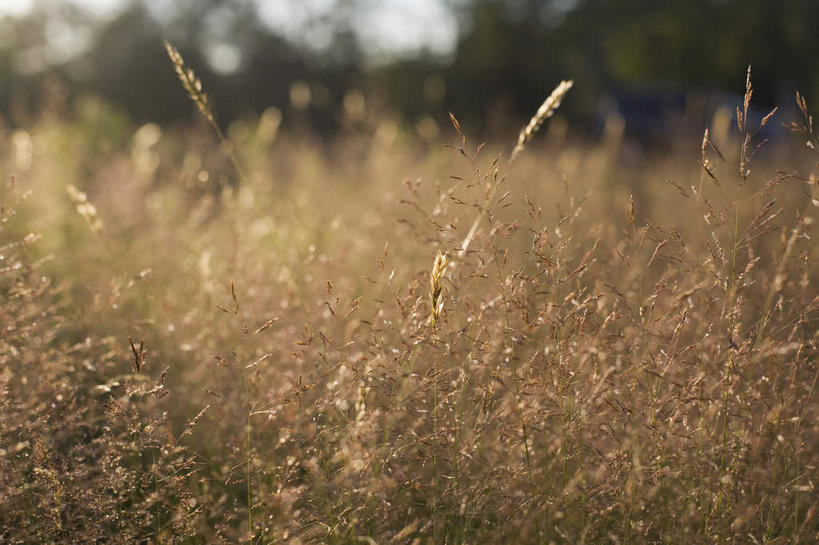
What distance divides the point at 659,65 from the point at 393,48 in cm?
771

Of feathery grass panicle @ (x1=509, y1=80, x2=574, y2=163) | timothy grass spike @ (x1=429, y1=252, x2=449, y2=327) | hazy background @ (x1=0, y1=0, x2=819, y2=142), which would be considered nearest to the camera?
timothy grass spike @ (x1=429, y1=252, x2=449, y2=327)

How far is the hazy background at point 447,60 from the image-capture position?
13.7 metres

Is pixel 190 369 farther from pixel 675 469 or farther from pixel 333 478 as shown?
pixel 675 469

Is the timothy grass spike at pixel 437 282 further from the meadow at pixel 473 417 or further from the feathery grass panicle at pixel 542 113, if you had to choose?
the feathery grass panicle at pixel 542 113

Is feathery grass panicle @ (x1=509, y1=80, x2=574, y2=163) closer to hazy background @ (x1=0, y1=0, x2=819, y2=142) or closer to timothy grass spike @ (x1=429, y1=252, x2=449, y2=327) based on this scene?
timothy grass spike @ (x1=429, y1=252, x2=449, y2=327)

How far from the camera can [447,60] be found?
1850 cm

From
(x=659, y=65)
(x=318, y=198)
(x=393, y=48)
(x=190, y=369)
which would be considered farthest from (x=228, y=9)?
(x=190, y=369)

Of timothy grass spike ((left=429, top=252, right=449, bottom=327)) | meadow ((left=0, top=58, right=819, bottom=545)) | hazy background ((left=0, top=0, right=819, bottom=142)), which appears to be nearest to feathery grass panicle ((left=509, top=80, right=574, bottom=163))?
meadow ((left=0, top=58, right=819, bottom=545))

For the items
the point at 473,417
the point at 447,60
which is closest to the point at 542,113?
the point at 473,417

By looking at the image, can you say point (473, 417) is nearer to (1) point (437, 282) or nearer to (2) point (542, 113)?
(1) point (437, 282)

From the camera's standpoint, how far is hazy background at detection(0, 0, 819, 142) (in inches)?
539

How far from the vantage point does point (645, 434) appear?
143 centimetres

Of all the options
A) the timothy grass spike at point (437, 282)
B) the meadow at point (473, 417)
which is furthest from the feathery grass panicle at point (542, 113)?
Result: the timothy grass spike at point (437, 282)

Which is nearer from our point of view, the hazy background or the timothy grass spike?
the timothy grass spike
